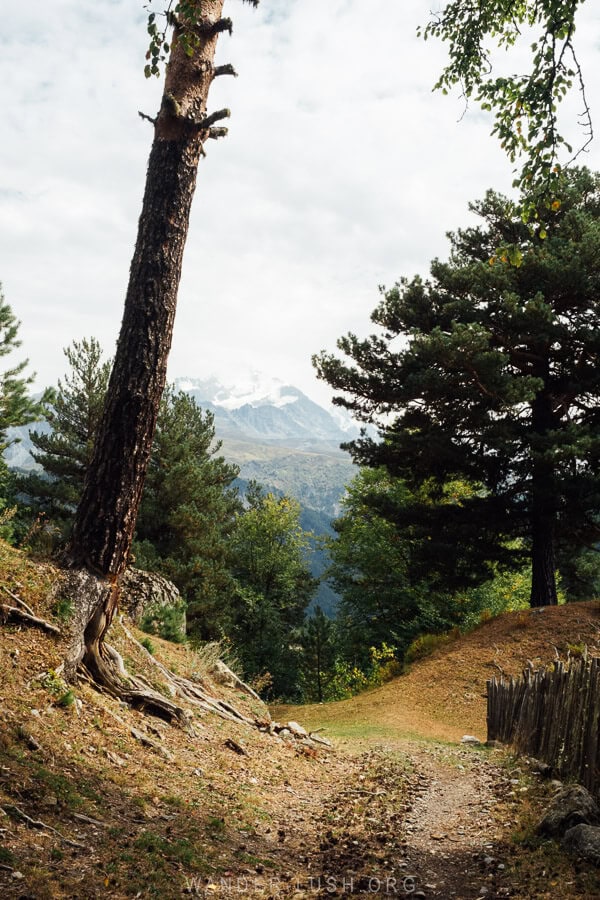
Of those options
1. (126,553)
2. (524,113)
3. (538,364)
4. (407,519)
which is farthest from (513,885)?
(538,364)

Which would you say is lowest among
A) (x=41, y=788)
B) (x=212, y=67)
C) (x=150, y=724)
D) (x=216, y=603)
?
(x=216, y=603)

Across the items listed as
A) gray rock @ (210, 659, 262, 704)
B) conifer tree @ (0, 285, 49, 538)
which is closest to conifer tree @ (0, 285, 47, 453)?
conifer tree @ (0, 285, 49, 538)

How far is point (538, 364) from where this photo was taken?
60.5 ft

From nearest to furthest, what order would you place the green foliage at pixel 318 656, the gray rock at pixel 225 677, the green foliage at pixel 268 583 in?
the gray rock at pixel 225 677 < the green foliage at pixel 318 656 < the green foliage at pixel 268 583

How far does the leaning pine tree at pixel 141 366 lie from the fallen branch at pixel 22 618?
0.31 m

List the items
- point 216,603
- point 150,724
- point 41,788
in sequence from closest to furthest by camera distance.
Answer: point 41,788, point 150,724, point 216,603

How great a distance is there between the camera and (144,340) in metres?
6.27

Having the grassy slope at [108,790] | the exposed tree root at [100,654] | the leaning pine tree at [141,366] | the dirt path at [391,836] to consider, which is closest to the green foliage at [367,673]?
the dirt path at [391,836]

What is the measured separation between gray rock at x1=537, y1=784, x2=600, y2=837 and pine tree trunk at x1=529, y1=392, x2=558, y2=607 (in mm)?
12392

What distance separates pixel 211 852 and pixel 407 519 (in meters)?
15.7

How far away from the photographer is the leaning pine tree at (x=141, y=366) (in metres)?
6.06

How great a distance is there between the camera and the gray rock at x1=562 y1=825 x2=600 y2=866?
4.07 m

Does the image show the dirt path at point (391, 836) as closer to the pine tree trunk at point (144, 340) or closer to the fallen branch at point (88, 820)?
the fallen branch at point (88, 820)

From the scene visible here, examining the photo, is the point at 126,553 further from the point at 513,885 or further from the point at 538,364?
the point at 538,364
